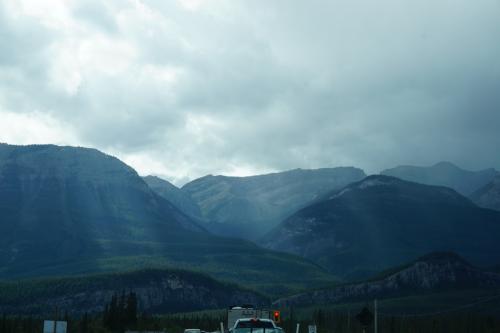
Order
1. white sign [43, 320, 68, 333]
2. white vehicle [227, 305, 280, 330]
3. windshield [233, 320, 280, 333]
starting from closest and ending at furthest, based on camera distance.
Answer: windshield [233, 320, 280, 333] → white sign [43, 320, 68, 333] → white vehicle [227, 305, 280, 330]

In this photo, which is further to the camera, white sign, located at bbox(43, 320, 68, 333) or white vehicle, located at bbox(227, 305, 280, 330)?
white vehicle, located at bbox(227, 305, 280, 330)

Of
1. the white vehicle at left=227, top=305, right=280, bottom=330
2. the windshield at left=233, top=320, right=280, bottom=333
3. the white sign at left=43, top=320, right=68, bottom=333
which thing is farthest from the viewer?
the white vehicle at left=227, top=305, right=280, bottom=330

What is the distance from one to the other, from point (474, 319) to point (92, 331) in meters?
107

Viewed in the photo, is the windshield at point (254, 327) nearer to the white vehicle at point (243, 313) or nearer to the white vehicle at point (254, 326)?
the white vehicle at point (254, 326)

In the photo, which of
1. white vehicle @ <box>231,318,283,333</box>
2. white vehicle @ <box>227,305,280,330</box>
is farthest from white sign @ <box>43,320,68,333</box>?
white vehicle @ <box>227,305,280,330</box>

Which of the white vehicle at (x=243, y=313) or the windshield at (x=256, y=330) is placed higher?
the white vehicle at (x=243, y=313)

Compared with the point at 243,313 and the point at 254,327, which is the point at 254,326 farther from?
the point at 243,313

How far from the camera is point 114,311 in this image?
14662 centimetres

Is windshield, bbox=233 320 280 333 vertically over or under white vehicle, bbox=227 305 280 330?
under

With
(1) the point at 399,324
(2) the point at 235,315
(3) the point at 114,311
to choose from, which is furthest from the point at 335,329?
(2) the point at 235,315

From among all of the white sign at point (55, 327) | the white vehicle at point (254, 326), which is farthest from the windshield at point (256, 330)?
the white sign at point (55, 327)

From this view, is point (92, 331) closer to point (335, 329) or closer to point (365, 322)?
point (335, 329)

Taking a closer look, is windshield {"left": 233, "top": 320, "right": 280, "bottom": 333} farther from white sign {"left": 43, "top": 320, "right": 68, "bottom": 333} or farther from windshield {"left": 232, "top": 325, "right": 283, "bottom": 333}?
white sign {"left": 43, "top": 320, "right": 68, "bottom": 333}

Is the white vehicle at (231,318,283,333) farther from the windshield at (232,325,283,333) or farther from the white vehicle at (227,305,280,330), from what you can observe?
the white vehicle at (227,305,280,330)
